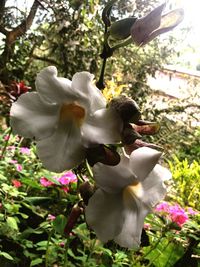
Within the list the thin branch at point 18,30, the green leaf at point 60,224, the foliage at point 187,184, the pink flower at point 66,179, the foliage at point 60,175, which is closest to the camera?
the green leaf at point 60,224

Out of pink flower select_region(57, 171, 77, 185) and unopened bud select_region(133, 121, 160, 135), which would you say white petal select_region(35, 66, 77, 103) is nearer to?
unopened bud select_region(133, 121, 160, 135)

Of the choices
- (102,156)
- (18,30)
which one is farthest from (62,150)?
(18,30)

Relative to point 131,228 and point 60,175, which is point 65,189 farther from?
point 131,228

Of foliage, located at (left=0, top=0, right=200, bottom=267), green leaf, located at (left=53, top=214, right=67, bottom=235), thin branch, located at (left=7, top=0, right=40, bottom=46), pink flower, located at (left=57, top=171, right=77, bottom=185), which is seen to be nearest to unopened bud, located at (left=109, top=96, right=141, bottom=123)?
foliage, located at (left=0, top=0, right=200, bottom=267)

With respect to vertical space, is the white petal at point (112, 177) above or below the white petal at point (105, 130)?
below

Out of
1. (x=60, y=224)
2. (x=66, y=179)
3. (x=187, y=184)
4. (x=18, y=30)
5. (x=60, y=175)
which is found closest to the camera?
(x=60, y=224)

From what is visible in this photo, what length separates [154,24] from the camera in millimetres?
361

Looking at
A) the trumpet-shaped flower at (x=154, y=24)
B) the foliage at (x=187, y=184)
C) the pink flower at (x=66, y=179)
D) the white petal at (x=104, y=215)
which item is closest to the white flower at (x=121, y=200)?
the white petal at (x=104, y=215)

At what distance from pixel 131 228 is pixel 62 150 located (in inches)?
3.7

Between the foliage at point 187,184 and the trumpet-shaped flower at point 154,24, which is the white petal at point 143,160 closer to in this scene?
the trumpet-shaped flower at point 154,24

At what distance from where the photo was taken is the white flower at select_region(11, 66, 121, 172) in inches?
11.7

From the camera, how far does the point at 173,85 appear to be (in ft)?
14.4

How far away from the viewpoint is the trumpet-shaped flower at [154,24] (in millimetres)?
357

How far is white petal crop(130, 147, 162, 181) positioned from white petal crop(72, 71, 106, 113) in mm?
50
